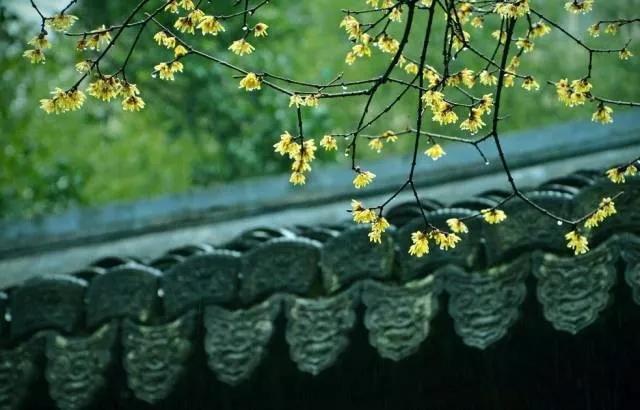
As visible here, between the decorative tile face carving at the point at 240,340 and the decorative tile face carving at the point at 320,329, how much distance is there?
0.10 meters

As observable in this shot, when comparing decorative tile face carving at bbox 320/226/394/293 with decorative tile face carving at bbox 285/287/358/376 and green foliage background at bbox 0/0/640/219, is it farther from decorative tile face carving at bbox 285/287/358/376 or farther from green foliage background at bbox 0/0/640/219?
green foliage background at bbox 0/0/640/219

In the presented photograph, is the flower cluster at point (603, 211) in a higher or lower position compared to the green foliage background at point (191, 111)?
lower

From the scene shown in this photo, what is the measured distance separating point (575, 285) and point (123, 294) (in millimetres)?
1890

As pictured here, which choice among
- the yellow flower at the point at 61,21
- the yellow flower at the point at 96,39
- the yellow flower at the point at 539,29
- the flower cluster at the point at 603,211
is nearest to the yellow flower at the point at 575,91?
the yellow flower at the point at 539,29

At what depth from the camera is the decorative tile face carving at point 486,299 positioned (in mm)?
3389

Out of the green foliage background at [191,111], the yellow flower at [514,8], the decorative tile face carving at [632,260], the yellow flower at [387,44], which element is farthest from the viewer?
the green foliage background at [191,111]

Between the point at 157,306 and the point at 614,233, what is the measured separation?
6.29 ft

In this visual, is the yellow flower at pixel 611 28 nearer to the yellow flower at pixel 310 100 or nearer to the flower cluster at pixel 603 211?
the flower cluster at pixel 603 211

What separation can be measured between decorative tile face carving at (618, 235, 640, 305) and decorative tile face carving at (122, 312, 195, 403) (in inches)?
69.7

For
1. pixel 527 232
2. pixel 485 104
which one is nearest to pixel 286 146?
pixel 485 104

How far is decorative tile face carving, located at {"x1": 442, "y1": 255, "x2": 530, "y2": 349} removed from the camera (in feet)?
11.1

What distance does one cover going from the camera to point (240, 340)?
355 cm

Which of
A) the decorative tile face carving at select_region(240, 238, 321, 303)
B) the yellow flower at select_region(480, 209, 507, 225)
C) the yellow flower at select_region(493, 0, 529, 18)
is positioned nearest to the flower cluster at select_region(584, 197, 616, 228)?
the yellow flower at select_region(480, 209, 507, 225)

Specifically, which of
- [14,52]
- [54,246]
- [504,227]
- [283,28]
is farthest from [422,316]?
[14,52]
